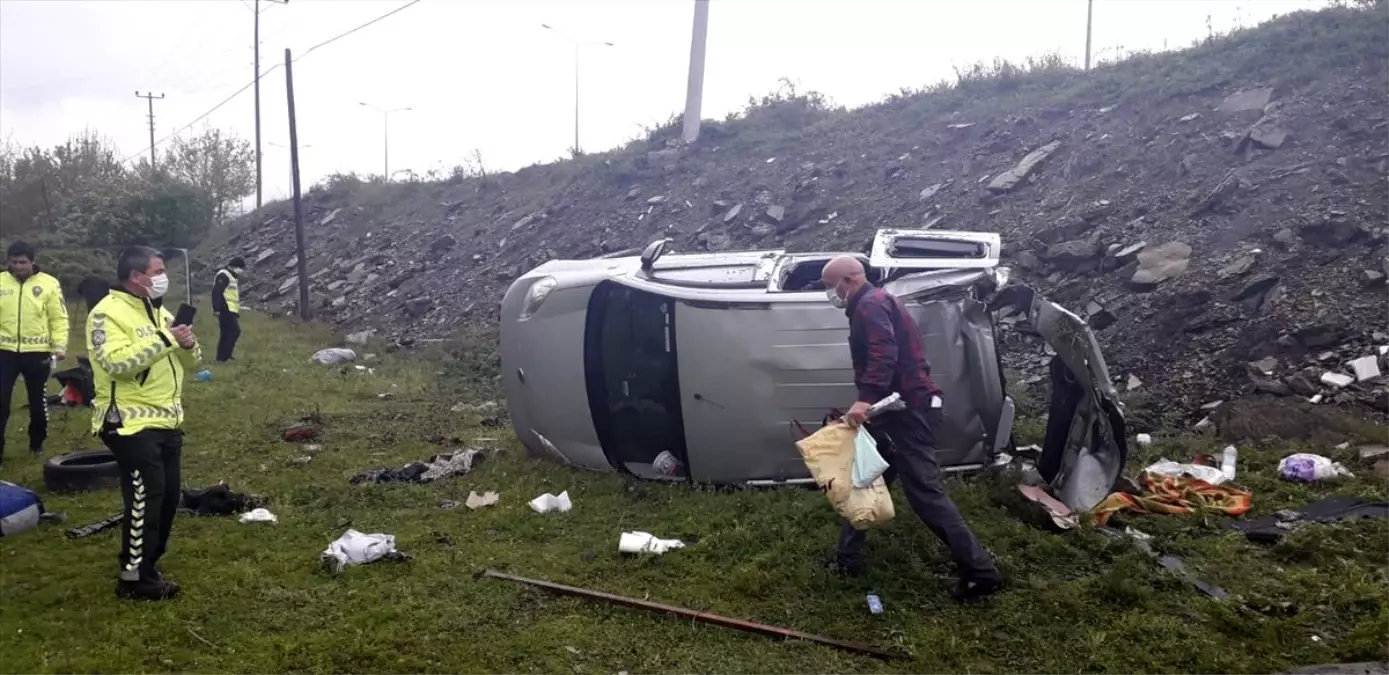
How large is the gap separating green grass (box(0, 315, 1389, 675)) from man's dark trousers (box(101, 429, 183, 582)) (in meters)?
0.21

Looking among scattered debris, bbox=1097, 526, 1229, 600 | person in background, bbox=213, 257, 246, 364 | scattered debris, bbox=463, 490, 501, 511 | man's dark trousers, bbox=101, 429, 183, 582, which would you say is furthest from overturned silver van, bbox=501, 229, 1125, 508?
person in background, bbox=213, 257, 246, 364

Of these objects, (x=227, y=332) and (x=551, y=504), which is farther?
(x=227, y=332)

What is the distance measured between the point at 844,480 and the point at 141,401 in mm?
3232

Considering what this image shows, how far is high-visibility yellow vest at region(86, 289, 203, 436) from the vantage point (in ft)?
14.1

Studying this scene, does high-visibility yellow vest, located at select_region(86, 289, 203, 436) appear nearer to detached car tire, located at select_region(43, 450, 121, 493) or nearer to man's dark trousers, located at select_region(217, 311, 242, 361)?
detached car tire, located at select_region(43, 450, 121, 493)

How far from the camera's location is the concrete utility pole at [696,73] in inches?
750

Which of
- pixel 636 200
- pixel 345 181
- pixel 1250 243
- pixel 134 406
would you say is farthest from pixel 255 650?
pixel 345 181

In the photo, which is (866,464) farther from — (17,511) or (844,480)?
(17,511)

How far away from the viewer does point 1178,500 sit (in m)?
5.68

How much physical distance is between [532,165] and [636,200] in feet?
21.0

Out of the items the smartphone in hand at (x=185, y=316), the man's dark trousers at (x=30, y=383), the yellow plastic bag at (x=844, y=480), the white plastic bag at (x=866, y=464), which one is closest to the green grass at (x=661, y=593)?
the yellow plastic bag at (x=844, y=480)

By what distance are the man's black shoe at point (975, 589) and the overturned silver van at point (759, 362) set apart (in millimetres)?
1293

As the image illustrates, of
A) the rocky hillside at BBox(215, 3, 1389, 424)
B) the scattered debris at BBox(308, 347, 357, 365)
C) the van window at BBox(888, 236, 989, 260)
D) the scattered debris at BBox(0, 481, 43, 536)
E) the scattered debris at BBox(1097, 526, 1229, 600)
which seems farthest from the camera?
the scattered debris at BBox(308, 347, 357, 365)

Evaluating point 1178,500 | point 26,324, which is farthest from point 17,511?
point 1178,500
